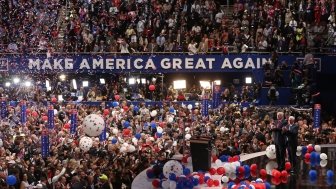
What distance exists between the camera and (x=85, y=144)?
17484 mm

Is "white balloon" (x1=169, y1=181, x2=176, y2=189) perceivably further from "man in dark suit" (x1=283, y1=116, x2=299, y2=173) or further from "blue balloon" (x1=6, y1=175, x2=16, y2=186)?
"blue balloon" (x1=6, y1=175, x2=16, y2=186)

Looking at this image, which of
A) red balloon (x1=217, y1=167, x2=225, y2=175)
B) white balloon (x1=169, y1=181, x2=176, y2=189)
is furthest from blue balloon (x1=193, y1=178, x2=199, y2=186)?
red balloon (x1=217, y1=167, x2=225, y2=175)

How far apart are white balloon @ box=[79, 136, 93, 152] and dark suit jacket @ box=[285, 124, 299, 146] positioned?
4.93 meters

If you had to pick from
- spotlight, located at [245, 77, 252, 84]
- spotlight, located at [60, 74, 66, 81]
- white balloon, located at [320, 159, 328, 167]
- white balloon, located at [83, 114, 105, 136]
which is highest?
spotlight, located at [60, 74, 66, 81]

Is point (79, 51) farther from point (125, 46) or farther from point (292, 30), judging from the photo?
point (292, 30)

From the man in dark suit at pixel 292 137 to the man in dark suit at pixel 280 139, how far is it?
10cm

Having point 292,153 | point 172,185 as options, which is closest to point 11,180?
point 172,185

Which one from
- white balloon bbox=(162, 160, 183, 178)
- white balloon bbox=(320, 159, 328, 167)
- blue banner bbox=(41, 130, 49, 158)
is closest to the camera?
white balloon bbox=(162, 160, 183, 178)

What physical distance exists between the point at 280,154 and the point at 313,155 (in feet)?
6.36

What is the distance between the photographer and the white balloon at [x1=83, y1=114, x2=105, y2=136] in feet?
58.4

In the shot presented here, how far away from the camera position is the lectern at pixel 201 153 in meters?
15.2

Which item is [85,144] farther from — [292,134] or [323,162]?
[323,162]

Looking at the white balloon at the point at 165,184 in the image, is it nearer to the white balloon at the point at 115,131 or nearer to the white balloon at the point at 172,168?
the white balloon at the point at 172,168

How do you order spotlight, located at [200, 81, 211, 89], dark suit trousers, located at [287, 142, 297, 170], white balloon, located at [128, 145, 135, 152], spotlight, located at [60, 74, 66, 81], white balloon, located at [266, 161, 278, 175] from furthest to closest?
spotlight, located at [60, 74, 66, 81], spotlight, located at [200, 81, 211, 89], white balloon, located at [128, 145, 135, 152], white balloon, located at [266, 161, 278, 175], dark suit trousers, located at [287, 142, 297, 170]
